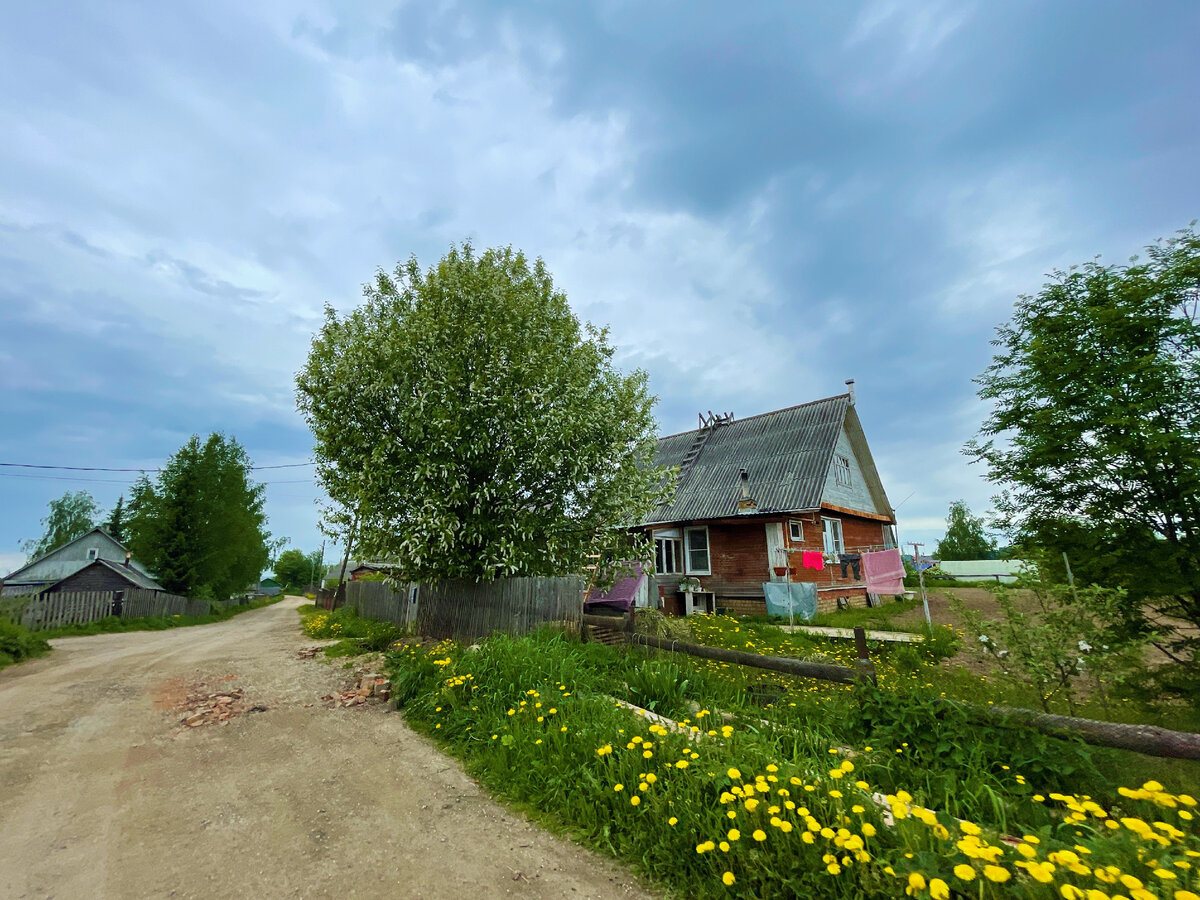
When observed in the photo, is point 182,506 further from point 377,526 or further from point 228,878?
point 228,878

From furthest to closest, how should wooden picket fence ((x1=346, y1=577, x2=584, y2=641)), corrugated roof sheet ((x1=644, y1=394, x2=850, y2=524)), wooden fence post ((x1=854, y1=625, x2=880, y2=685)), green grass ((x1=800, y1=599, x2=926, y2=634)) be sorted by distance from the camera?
corrugated roof sheet ((x1=644, y1=394, x2=850, y2=524)), green grass ((x1=800, y1=599, x2=926, y2=634)), wooden picket fence ((x1=346, y1=577, x2=584, y2=641)), wooden fence post ((x1=854, y1=625, x2=880, y2=685))

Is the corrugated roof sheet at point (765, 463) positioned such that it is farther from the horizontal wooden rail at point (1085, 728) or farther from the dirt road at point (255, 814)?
the dirt road at point (255, 814)

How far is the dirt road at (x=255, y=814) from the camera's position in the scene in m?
3.31

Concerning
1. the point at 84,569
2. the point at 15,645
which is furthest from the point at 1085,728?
the point at 84,569

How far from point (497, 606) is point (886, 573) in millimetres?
12459

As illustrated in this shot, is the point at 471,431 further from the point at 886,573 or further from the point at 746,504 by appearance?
the point at 886,573

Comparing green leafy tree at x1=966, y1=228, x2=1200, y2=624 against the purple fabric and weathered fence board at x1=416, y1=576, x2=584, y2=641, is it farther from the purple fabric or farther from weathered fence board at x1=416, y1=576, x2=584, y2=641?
the purple fabric

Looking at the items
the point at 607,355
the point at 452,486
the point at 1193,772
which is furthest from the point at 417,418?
the point at 1193,772

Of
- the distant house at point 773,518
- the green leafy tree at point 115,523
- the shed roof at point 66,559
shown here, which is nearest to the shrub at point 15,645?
the distant house at point 773,518

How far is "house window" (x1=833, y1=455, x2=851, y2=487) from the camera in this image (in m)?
20.7

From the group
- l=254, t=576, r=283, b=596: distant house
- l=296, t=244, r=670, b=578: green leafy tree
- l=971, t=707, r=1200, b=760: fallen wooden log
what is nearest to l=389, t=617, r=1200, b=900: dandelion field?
l=971, t=707, r=1200, b=760: fallen wooden log

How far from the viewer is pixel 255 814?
430 centimetres

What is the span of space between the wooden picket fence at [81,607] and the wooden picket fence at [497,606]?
40.4ft

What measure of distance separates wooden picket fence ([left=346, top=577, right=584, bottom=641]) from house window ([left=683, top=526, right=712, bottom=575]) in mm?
10850
